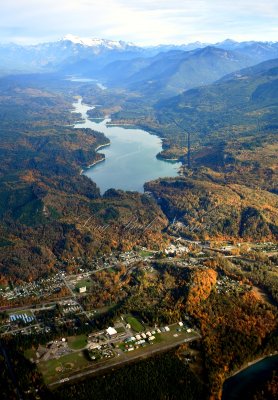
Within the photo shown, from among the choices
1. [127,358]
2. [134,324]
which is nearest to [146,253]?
[134,324]

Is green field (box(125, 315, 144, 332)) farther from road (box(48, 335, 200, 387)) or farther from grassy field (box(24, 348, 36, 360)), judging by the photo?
grassy field (box(24, 348, 36, 360))

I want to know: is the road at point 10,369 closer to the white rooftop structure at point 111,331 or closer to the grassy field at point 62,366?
the grassy field at point 62,366

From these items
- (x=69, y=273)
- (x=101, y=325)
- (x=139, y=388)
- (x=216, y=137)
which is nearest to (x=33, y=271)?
(x=69, y=273)

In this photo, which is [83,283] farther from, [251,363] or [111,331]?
[251,363]

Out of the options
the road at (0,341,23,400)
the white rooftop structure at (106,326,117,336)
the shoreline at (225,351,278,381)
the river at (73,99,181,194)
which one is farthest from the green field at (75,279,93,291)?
the river at (73,99,181,194)

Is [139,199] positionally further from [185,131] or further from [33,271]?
[185,131]
